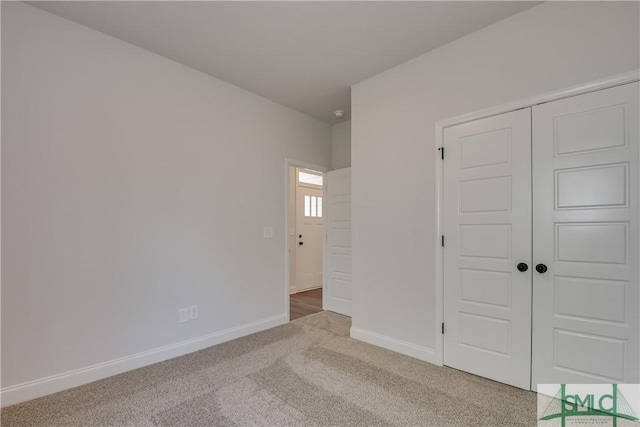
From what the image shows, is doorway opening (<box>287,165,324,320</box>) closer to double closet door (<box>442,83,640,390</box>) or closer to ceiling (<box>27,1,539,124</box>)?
ceiling (<box>27,1,539,124</box>)

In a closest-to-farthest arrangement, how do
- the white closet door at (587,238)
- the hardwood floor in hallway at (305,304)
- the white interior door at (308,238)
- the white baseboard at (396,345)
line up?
1. the white closet door at (587,238)
2. the white baseboard at (396,345)
3. the hardwood floor in hallway at (305,304)
4. the white interior door at (308,238)

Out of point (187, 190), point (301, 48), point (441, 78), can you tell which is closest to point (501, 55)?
point (441, 78)

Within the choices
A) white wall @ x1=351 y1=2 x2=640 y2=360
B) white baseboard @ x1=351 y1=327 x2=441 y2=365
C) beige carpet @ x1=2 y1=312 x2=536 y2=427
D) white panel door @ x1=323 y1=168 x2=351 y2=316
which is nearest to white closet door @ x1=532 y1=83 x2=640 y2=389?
white wall @ x1=351 y1=2 x2=640 y2=360

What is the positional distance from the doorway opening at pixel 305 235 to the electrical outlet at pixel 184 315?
2313 millimetres

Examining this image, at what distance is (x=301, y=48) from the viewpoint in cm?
255

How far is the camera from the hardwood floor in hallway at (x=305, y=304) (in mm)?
4070

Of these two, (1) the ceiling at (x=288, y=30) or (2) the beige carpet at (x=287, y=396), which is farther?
(1) the ceiling at (x=288, y=30)

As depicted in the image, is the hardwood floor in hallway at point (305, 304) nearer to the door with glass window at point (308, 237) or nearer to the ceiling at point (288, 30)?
the door with glass window at point (308, 237)

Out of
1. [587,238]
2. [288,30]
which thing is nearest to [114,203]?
[288,30]

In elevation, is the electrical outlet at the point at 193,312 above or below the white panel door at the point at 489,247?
below

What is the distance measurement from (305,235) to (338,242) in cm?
168

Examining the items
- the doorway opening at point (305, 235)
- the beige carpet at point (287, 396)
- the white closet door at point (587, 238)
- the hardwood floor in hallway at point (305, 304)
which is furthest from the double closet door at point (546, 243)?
the doorway opening at point (305, 235)

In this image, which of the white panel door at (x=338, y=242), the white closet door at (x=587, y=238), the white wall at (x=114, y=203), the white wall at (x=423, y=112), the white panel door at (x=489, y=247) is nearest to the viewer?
the white closet door at (x=587, y=238)

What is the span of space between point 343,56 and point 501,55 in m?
1.28
